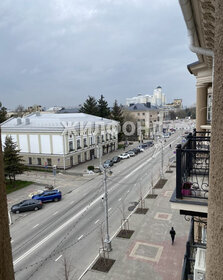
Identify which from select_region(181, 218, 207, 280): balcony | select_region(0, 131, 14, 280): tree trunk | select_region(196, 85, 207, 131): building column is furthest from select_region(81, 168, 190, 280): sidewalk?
select_region(0, 131, 14, 280): tree trunk

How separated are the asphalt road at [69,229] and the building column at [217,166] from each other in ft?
43.1

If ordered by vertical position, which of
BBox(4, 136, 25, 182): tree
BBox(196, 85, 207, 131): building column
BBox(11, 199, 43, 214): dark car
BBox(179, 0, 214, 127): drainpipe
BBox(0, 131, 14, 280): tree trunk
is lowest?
BBox(11, 199, 43, 214): dark car

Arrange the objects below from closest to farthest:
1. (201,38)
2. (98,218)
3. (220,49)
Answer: (220,49)
(201,38)
(98,218)

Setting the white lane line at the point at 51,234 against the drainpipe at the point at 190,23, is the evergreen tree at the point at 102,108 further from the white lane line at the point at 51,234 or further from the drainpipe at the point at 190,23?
the drainpipe at the point at 190,23

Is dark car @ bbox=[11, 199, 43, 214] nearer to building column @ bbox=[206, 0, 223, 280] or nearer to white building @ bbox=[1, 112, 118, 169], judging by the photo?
white building @ bbox=[1, 112, 118, 169]

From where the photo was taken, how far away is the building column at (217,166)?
6.26ft

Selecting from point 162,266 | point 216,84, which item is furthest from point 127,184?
point 216,84

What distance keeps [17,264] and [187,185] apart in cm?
1379

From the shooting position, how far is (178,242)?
16.0 meters

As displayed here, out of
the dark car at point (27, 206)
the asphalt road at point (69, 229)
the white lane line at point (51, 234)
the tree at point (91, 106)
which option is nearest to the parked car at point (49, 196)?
the asphalt road at point (69, 229)

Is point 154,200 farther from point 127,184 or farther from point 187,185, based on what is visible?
point 187,185

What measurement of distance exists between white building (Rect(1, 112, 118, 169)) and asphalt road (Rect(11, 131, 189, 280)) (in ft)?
32.1

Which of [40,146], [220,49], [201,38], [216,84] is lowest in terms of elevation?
[40,146]

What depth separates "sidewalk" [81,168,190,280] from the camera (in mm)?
12883
